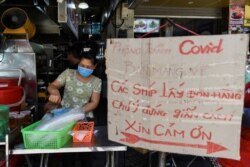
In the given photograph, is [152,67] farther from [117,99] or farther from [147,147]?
[147,147]

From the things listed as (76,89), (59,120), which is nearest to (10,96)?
(76,89)

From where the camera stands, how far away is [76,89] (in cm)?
307

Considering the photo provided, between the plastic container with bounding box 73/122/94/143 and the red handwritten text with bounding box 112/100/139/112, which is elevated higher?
the red handwritten text with bounding box 112/100/139/112

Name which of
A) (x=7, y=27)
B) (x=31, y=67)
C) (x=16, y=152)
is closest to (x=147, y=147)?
(x=16, y=152)

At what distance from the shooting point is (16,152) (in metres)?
2.12

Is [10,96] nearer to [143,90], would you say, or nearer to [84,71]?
[84,71]

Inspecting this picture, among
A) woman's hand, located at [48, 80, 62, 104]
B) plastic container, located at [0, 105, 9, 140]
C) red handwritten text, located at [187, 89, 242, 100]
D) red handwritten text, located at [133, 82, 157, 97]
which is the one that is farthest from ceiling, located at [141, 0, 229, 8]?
red handwritten text, located at [187, 89, 242, 100]

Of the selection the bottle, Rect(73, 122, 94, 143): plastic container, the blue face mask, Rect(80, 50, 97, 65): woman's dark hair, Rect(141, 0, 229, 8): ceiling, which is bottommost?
Rect(73, 122, 94, 143): plastic container

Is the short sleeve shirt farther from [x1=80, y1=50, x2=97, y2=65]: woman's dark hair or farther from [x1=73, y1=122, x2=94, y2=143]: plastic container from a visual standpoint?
[x1=73, y1=122, x2=94, y2=143]: plastic container

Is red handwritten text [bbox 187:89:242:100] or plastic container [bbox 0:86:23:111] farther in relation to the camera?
plastic container [bbox 0:86:23:111]

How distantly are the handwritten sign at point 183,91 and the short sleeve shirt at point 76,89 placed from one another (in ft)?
3.46

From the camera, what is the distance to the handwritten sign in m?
1.78

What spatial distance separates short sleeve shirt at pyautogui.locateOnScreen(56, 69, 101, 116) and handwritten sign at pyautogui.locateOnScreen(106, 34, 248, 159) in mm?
1054

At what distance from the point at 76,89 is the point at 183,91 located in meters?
1.45
